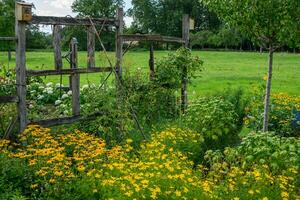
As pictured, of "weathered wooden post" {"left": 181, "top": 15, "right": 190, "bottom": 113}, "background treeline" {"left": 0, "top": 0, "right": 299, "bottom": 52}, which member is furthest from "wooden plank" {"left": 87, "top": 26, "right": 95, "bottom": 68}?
"background treeline" {"left": 0, "top": 0, "right": 299, "bottom": 52}

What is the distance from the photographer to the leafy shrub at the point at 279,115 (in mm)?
9773

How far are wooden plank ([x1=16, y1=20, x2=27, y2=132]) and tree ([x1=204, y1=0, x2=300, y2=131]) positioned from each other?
165 inches

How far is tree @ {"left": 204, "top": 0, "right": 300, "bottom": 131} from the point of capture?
869 centimetres

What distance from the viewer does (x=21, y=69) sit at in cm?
708

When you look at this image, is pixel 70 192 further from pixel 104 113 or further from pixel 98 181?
pixel 104 113

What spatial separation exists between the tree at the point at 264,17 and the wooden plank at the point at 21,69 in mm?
4187

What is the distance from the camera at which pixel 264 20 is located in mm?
8930

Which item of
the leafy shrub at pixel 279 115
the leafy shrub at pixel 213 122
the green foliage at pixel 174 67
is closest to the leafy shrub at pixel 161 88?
the green foliage at pixel 174 67

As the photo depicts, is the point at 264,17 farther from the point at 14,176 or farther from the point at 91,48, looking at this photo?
the point at 14,176

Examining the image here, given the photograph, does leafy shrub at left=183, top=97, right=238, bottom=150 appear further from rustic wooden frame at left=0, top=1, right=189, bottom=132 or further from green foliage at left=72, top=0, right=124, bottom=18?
green foliage at left=72, top=0, right=124, bottom=18

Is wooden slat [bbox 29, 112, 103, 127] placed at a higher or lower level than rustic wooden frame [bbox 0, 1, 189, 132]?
lower

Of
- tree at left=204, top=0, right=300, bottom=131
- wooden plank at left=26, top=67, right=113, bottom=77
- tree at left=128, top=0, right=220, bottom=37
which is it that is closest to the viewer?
wooden plank at left=26, top=67, right=113, bottom=77

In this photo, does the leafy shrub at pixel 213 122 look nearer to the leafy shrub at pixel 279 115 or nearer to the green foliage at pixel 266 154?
the leafy shrub at pixel 279 115

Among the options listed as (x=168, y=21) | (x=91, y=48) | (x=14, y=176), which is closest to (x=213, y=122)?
(x=91, y=48)
